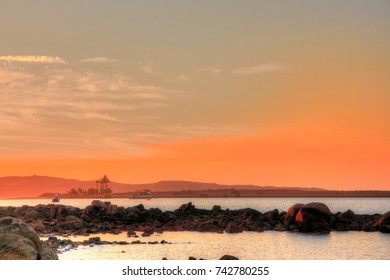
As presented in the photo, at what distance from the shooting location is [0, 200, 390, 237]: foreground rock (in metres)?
40.8

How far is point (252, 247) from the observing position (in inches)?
Answer: 1382

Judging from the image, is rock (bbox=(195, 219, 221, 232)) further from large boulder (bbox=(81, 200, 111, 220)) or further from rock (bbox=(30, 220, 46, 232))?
rock (bbox=(30, 220, 46, 232))

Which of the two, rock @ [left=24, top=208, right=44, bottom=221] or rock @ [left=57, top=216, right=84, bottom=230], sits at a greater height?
rock @ [left=24, top=208, right=44, bottom=221]

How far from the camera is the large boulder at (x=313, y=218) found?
40.8m

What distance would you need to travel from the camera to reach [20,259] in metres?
14.2

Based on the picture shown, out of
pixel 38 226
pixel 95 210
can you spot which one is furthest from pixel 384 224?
pixel 38 226

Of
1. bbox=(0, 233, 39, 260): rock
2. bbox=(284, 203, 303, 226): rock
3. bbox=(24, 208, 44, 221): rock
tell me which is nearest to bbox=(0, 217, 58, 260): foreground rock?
bbox=(0, 233, 39, 260): rock

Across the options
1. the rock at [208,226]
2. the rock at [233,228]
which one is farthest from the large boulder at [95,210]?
the rock at [233,228]

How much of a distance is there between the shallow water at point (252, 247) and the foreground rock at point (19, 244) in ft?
36.2

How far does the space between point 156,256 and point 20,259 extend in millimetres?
14878

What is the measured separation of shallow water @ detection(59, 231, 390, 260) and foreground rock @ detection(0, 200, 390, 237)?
3.46ft
